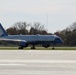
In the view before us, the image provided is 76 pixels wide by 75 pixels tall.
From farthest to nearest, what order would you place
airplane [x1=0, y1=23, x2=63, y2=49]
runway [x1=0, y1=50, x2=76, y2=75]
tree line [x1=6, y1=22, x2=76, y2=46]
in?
tree line [x1=6, y1=22, x2=76, y2=46]
airplane [x1=0, y1=23, x2=63, y2=49]
runway [x1=0, y1=50, x2=76, y2=75]

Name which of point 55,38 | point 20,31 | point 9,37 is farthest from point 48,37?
point 20,31

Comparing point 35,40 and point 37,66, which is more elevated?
point 35,40

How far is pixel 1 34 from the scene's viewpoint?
299 ft

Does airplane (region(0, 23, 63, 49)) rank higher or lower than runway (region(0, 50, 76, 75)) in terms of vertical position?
higher

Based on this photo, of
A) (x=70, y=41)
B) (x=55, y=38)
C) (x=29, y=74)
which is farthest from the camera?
(x=70, y=41)

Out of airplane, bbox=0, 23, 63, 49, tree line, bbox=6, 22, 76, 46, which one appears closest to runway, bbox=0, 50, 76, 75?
airplane, bbox=0, 23, 63, 49

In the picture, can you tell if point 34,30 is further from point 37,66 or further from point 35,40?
point 37,66

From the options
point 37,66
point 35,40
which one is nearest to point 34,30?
point 35,40

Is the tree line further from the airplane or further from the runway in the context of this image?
the runway

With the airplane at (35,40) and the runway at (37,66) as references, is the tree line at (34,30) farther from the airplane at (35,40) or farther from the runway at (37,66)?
the runway at (37,66)

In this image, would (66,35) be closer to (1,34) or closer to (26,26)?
(26,26)

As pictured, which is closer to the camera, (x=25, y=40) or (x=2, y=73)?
(x=2, y=73)

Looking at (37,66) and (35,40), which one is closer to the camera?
(37,66)

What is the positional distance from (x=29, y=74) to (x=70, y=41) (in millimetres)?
112049
